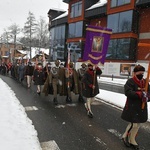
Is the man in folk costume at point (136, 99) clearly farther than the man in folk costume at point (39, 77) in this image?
No

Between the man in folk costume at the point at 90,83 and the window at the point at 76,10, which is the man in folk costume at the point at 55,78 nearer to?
the man in folk costume at the point at 90,83

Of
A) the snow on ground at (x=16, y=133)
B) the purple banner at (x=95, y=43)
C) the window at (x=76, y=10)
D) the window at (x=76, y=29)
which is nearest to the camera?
the snow on ground at (x=16, y=133)

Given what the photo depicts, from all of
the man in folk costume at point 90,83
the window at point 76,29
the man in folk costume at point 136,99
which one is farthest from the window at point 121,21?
the man in folk costume at point 136,99

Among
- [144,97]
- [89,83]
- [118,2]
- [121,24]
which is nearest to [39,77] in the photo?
[89,83]

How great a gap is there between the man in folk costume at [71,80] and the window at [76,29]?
25.7 metres

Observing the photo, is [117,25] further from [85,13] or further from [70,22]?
[70,22]

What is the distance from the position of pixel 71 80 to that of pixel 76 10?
1104 inches

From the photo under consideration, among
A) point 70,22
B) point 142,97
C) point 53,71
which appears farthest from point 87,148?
point 70,22

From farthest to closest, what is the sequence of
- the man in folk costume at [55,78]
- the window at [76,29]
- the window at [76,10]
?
the window at [76,10], the window at [76,29], the man in folk costume at [55,78]

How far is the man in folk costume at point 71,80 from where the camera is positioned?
33.4 feet

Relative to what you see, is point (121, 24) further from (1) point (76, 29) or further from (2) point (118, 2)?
(1) point (76, 29)

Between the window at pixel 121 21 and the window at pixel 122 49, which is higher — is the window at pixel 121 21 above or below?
above

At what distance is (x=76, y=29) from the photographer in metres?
36.7

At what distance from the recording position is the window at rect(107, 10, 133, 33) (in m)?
27.2
